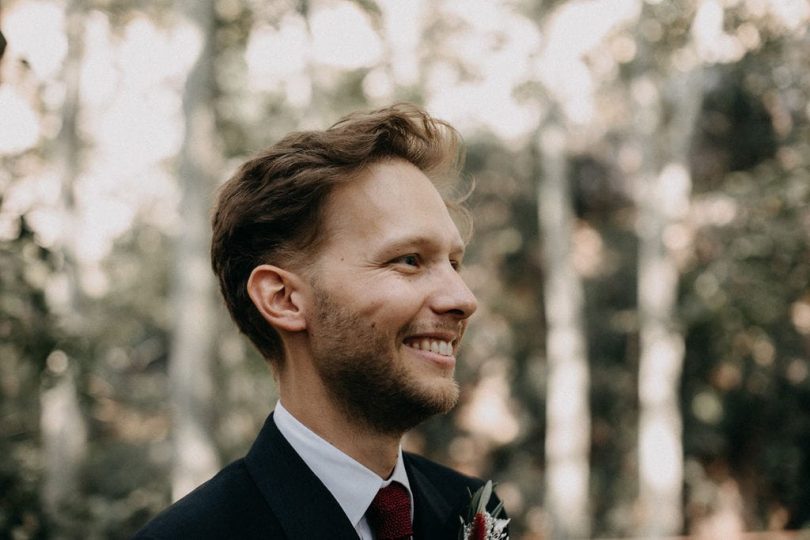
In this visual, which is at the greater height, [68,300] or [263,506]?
[263,506]

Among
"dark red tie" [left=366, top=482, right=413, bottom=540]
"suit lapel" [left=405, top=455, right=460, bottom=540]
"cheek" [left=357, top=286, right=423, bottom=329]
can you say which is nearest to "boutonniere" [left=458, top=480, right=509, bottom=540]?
"suit lapel" [left=405, top=455, right=460, bottom=540]

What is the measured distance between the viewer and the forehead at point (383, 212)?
208 cm

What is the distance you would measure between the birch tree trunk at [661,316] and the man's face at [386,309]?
13.3 meters

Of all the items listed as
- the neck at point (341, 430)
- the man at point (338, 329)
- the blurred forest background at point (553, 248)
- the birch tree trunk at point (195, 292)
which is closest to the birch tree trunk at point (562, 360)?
the blurred forest background at point (553, 248)

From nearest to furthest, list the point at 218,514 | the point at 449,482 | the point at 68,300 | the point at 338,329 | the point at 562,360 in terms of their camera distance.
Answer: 1. the point at 218,514
2. the point at 338,329
3. the point at 449,482
4. the point at 562,360
5. the point at 68,300

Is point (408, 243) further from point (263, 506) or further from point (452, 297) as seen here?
point (263, 506)

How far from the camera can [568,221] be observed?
16.6 meters

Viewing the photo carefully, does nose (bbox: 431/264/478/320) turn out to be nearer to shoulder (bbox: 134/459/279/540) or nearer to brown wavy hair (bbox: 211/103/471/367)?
brown wavy hair (bbox: 211/103/471/367)

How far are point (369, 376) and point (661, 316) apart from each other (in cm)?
1347

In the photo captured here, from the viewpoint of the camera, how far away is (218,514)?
1.90 m

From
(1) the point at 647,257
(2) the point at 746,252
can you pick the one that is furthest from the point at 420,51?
(2) the point at 746,252

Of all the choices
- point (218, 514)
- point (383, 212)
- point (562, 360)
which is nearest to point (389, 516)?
point (218, 514)

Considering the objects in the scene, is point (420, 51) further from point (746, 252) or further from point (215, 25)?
point (215, 25)

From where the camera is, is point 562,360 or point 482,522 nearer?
point 482,522
